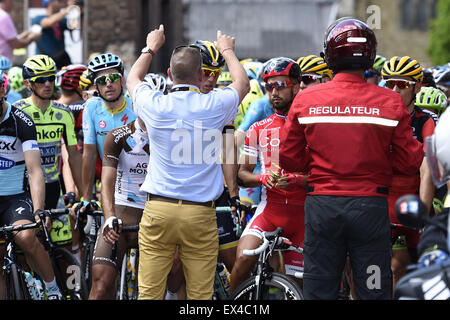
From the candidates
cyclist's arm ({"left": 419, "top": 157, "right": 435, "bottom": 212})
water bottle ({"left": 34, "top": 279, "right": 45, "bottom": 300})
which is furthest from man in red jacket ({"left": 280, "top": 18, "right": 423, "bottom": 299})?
water bottle ({"left": 34, "top": 279, "right": 45, "bottom": 300})

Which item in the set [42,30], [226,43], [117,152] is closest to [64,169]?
[117,152]

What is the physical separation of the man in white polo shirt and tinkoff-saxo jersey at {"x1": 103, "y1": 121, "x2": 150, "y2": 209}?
1.12 meters

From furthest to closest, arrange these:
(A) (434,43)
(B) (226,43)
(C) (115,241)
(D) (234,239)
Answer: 1. (A) (434,43)
2. (D) (234,239)
3. (C) (115,241)
4. (B) (226,43)

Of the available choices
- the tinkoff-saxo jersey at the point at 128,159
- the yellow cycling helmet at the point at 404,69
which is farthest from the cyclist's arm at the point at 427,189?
the tinkoff-saxo jersey at the point at 128,159

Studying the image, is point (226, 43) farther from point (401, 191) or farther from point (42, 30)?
point (42, 30)

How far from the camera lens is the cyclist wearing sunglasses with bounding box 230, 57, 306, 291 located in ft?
23.7

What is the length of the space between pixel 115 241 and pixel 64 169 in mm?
2697

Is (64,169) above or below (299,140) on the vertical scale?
below

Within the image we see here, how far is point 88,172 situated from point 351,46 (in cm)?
355

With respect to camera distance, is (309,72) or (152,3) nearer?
(309,72)

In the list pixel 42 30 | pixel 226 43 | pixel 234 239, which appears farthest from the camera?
pixel 42 30

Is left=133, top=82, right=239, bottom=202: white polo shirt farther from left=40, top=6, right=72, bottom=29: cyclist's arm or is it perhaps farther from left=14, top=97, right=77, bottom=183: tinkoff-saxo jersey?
left=40, top=6, right=72, bottom=29: cyclist's arm

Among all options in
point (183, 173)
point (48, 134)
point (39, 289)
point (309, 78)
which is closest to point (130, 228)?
point (39, 289)
